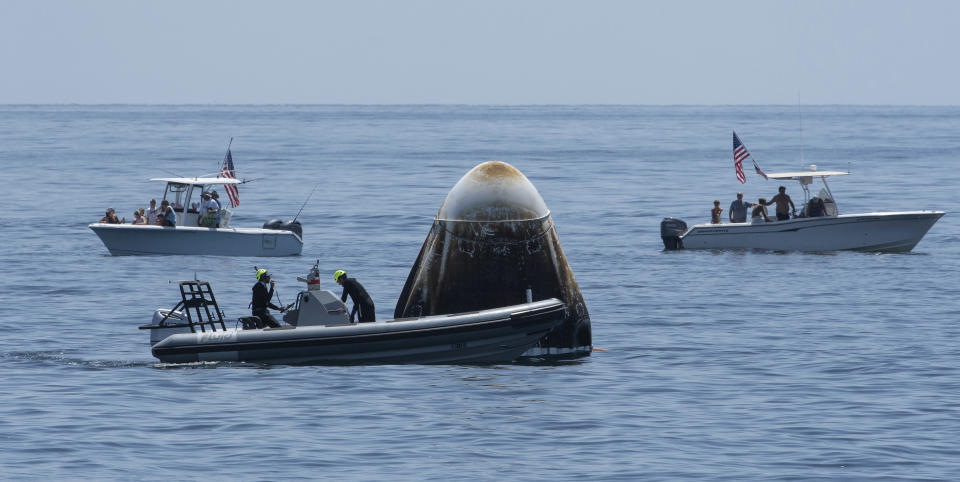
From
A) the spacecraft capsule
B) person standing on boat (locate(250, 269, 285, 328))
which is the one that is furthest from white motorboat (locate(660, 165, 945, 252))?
person standing on boat (locate(250, 269, 285, 328))

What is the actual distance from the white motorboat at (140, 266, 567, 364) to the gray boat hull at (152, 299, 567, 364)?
2cm

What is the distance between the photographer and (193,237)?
131 ft

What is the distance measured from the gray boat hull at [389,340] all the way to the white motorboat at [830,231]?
20.5m

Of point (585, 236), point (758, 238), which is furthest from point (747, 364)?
point (585, 236)

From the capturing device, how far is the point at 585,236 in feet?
158

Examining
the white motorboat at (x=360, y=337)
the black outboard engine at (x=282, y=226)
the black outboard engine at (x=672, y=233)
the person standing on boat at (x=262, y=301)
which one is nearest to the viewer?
the white motorboat at (x=360, y=337)

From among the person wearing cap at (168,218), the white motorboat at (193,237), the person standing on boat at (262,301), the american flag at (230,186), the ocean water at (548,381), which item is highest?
the american flag at (230,186)

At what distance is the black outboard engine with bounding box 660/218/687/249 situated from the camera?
42906 millimetres

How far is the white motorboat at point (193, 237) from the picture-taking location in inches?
1575

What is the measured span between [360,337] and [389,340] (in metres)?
0.44

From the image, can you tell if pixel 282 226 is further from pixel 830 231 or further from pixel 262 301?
pixel 262 301

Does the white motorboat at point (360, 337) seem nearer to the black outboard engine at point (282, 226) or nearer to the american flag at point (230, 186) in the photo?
the american flag at point (230, 186)

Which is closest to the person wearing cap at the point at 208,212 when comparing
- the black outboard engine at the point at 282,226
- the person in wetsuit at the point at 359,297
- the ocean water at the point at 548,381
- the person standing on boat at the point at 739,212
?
the ocean water at the point at 548,381

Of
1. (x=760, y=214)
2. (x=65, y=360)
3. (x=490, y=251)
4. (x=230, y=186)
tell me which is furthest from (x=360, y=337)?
(x=760, y=214)
